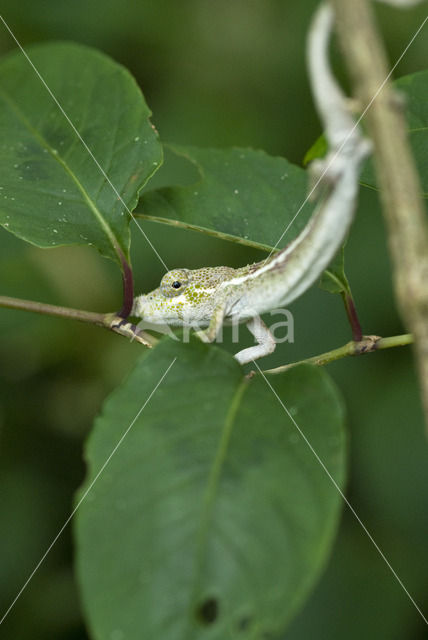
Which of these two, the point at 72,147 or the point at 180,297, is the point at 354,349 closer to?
the point at 180,297

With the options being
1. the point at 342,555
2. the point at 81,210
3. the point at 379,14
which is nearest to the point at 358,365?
the point at 342,555

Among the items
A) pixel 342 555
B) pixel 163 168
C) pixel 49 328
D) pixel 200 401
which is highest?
pixel 200 401

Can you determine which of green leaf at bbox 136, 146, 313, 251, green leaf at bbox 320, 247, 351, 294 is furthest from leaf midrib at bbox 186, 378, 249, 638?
green leaf at bbox 136, 146, 313, 251

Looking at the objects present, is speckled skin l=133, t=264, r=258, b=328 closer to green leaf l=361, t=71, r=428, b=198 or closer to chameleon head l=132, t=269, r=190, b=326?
chameleon head l=132, t=269, r=190, b=326

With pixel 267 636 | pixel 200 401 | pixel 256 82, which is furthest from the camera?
pixel 256 82

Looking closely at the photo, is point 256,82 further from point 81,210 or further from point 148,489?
point 148,489

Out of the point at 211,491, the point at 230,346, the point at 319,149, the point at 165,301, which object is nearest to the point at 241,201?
the point at 319,149
